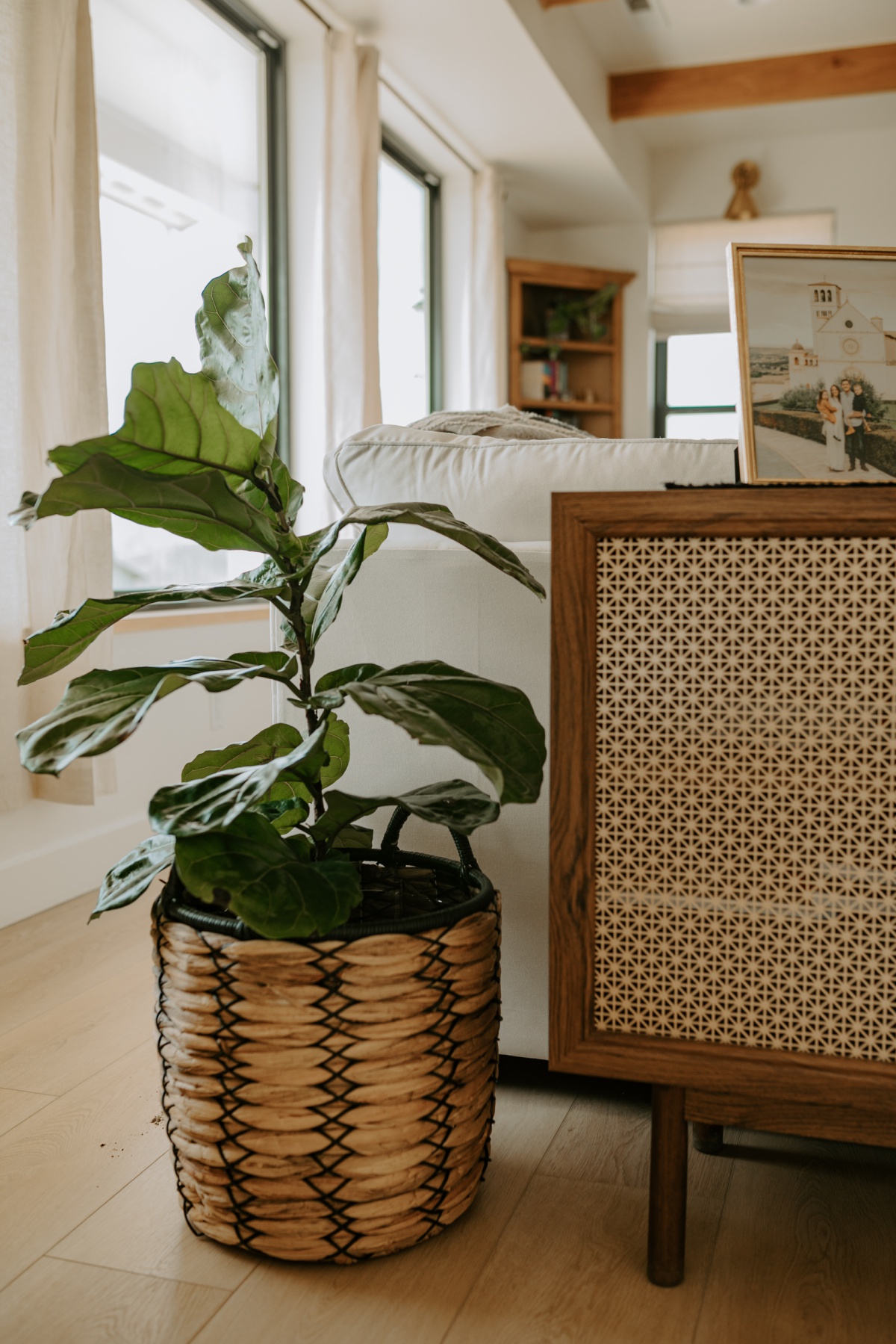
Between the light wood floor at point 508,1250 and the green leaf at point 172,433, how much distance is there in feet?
2.46

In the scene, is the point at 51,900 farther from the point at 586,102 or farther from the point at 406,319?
the point at 586,102

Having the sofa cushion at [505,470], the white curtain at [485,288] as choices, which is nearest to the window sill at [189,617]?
the sofa cushion at [505,470]

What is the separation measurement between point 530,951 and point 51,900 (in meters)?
1.34

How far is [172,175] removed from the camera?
3.07 meters

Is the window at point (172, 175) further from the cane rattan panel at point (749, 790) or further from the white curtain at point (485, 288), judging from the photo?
the cane rattan panel at point (749, 790)

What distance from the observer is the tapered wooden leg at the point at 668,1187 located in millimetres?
1037

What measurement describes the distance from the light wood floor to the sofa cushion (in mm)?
740

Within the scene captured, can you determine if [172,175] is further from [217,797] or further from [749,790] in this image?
[749,790]

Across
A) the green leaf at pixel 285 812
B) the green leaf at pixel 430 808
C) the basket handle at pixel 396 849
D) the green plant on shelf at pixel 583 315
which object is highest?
the green plant on shelf at pixel 583 315

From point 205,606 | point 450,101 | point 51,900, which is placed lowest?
point 51,900

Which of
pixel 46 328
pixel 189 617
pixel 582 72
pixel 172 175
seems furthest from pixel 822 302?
pixel 582 72

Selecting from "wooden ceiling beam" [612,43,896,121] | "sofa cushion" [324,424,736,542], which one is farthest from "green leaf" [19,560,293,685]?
"wooden ceiling beam" [612,43,896,121]

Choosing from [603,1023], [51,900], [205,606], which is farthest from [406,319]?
[603,1023]

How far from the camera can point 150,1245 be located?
1.11 m
